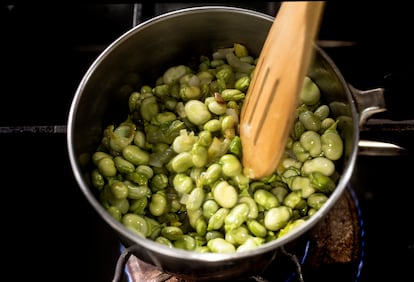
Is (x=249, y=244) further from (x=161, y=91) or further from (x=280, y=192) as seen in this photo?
(x=161, y=91)

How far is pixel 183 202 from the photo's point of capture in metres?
0.98

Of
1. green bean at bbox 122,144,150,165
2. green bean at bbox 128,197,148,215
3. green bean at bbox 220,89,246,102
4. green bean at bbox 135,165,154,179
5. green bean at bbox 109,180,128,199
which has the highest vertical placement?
green bean at bbox 220,89,246,102

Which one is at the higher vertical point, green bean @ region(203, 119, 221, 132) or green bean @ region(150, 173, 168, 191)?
green bean @ region(203, 119, 221, 132)

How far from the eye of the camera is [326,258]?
112cm

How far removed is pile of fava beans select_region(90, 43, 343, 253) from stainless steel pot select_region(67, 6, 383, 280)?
4 centimetres

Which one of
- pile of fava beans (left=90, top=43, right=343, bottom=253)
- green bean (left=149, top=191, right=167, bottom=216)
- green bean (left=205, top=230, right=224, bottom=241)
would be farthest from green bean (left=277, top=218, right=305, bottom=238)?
green bean (left=149, top=191, right=167, bottom=216)

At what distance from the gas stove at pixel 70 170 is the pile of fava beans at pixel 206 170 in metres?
0.11

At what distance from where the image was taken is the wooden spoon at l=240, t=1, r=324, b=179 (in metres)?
0.71

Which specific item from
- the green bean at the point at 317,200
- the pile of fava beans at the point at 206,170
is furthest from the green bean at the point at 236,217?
the green bean at the point at 317,200

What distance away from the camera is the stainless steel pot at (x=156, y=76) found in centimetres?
80

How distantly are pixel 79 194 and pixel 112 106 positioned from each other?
30 cm

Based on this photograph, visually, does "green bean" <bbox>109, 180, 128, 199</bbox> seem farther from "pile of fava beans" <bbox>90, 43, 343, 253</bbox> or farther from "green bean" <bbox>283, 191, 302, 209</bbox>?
"green bean" <bbox>283, 191, 302, 209</bbox>

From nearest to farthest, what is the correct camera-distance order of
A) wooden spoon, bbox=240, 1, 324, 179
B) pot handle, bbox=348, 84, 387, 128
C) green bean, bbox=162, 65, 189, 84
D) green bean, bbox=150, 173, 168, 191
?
1. wooden spoon, bbox=240, 1, 324, 179
2. pot handle, bbox=348, 84, 387, 128
3. green bean, bbox=150, 173, 168, 191
4. green bean, bbox=162, 65, 189, 84

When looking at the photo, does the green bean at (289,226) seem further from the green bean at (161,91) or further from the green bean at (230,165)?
the green bean at (161,91)
